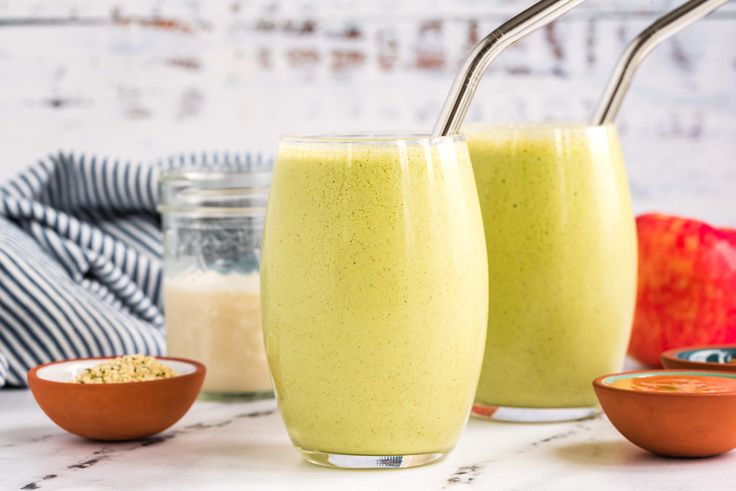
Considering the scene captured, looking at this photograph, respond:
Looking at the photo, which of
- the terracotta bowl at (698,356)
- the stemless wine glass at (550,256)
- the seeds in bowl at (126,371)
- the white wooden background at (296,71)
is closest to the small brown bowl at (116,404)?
the seeds in bowl at (126,371)

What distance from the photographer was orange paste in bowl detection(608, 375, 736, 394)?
29.2 inches

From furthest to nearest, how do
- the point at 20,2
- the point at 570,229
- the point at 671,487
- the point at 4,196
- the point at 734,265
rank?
the point at 20,2 < the point at 4,196 < the point at 734,265 < the point at 570,229 < the point at 671,487

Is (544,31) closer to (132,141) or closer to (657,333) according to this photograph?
(132,141)

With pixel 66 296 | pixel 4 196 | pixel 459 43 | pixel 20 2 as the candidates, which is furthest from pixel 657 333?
pixel 20 2

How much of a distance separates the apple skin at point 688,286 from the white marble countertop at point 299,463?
0.66 feet

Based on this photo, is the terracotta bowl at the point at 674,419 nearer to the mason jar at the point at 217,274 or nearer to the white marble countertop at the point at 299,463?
the white marble countertop at the point at 299,463

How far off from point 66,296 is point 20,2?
2.81 feet

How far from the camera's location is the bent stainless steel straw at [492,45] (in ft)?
2.27

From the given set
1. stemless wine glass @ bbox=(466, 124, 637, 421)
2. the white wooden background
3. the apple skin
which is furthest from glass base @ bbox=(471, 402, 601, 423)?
the white wooden background

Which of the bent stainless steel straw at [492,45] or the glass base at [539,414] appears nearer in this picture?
the bent stainless steel straw at [492,45]

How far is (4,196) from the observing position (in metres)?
1.15

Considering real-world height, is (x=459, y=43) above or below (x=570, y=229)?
above

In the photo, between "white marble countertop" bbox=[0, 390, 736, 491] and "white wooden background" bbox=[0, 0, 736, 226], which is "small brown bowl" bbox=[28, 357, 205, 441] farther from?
"white wooden background" bbox=[0, 0, 736, 226]

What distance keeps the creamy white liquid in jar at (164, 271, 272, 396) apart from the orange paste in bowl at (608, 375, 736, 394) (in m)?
0.32
